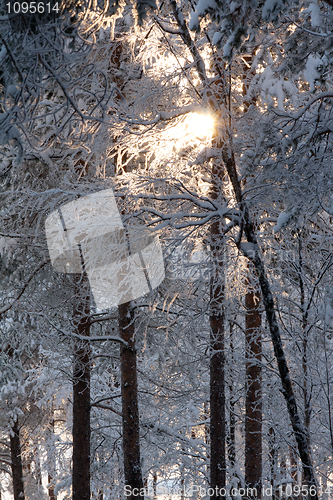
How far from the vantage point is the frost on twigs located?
6.14m

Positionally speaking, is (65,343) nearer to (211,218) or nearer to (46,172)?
(46,172)

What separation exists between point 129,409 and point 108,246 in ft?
10.6

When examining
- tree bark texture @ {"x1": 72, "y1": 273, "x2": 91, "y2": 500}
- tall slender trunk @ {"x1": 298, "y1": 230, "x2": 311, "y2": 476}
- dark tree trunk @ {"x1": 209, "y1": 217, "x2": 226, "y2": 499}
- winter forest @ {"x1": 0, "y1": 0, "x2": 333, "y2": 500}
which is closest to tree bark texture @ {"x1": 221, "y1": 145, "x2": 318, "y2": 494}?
winter forest @ {"x1": 0, "y1": 0, "x2": 333, "y2": 500}

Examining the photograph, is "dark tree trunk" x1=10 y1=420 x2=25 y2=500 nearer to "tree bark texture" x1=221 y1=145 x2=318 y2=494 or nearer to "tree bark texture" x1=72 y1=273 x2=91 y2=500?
"tree bark texture" x1=72 y1=273 x2=91 y2=500

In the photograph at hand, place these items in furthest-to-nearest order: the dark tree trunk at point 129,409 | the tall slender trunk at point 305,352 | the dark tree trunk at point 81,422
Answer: the dark tree trunk at point 81,422
the dark tree trunk at point 129,409
the tall slender trunk at point 305,352

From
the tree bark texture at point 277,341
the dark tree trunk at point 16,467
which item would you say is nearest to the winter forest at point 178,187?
the tree bark texture at point 277,341

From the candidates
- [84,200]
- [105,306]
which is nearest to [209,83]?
[84,200]

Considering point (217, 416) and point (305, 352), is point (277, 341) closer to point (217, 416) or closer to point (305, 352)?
point (305, 352)

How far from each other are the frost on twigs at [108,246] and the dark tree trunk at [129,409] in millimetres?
571

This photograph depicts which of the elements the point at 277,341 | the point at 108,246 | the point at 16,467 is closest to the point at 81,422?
the point at 108,246

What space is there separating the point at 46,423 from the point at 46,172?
33.8 ft

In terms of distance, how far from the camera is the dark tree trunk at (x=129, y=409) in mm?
7629

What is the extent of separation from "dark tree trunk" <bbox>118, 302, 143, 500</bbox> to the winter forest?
0.03 m

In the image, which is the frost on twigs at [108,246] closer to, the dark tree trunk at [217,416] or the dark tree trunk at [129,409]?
the dark tree trunk at [129,409]
